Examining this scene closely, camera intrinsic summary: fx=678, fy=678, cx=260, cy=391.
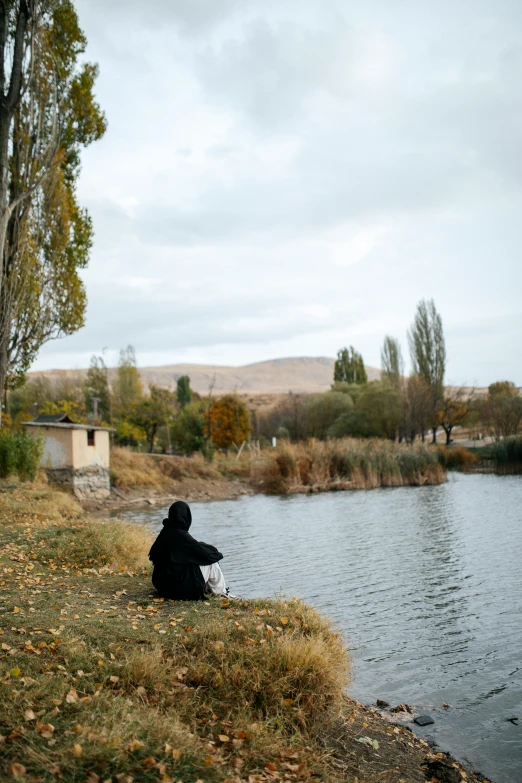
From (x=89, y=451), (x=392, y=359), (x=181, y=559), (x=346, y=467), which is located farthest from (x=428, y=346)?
(x=181, y=559)

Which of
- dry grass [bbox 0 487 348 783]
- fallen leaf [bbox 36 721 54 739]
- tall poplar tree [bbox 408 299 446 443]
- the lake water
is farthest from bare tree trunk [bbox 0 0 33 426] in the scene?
tall poplar tree [bbox 408 299 446 443]

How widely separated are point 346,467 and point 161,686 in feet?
97.4

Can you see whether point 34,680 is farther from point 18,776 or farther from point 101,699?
point 18,776

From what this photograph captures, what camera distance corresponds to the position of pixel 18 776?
380cm

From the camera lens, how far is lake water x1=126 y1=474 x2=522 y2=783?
23.1ft

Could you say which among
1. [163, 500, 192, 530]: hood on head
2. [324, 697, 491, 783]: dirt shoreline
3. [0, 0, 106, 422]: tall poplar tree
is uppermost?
[0, 0, 106, 422]: tall poplar tree

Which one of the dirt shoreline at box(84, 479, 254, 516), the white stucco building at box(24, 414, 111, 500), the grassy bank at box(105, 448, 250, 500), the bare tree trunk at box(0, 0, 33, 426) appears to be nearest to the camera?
the bare tree trunk at box(0, 0, 33, 426)

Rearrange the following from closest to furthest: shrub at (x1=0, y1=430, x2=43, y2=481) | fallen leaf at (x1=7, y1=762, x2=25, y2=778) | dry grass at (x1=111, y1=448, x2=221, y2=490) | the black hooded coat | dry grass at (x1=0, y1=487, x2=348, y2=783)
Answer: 1. fallen leaf at (x1=7, y1=762, x2=25, y2=778)
2. dry grass at (x1=0, y1=487, x2=348, y2=783)
3. the black hooded coat
4. shrub at (x1=0, y1=430, x2=43, y2=481)
5. dry grass at (x1=111, y1=448, x2=221, y2=490)

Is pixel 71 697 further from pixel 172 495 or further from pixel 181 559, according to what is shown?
pixel 172 495

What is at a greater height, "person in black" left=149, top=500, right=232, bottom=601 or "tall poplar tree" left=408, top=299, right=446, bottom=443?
"tall poplar tree" left=408, top=299, right=446, bottom=443

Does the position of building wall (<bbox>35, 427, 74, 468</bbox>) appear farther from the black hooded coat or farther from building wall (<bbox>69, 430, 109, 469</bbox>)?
the black hooded coat

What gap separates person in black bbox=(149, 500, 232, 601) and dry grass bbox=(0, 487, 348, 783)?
0.72ft

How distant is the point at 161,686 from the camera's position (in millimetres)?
5355

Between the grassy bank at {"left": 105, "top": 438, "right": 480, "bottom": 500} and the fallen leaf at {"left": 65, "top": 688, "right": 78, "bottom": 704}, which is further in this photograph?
the grassy bank at {"left": 105, "top": 438, "right": 480, "bottom": 500}
